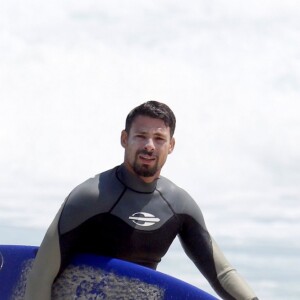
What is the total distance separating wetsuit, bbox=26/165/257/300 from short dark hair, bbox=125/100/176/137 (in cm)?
31

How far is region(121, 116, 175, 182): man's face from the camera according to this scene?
545cm

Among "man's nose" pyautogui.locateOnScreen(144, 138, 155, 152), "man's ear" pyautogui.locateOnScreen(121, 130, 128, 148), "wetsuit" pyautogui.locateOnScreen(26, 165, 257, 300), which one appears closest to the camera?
"wetsuit" pyautogui.locateOnScreen(26, 165, 257, 300)

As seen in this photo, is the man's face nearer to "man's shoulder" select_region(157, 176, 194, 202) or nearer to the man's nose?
the man's nose

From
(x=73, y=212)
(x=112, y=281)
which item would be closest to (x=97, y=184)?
(x=73, y=212)

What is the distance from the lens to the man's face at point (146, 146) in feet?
17.9

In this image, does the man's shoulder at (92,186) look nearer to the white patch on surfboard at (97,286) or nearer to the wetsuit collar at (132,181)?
the wetsuit collar at (132,181)

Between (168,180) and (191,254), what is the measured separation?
50 centimetres

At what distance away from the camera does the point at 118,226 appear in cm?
532

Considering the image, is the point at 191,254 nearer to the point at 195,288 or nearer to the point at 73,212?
the point at 195,288

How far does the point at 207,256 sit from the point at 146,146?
0.84 metres

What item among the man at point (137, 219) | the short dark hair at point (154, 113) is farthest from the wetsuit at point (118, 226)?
the short dark hair at point (154, 113)

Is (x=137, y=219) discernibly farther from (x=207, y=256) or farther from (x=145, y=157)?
(x=207, y=256)

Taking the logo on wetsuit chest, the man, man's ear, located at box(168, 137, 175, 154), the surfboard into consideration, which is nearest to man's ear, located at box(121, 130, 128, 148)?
the man

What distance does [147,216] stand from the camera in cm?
538
